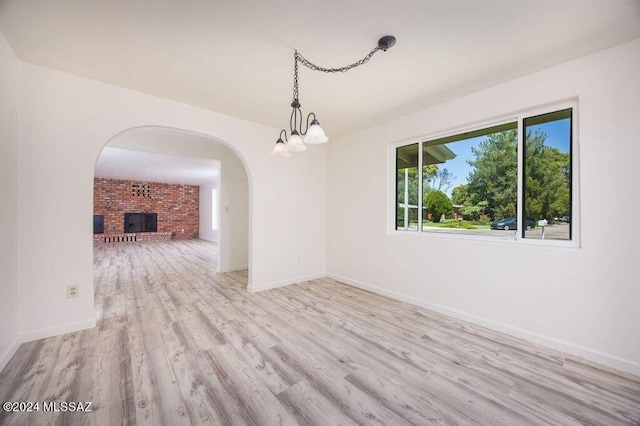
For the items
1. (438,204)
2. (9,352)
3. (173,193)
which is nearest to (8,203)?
(9,352)

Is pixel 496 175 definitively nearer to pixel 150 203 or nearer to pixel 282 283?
pixel 282 283

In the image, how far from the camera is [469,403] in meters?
1.63

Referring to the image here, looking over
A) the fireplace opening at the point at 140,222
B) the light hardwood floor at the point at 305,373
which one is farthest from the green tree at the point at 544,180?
the fireplace opening at the point at 140,222

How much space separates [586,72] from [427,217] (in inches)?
78.7

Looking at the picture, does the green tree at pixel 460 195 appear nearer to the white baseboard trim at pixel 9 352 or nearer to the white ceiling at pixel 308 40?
the white ceiling at pixel 308 40

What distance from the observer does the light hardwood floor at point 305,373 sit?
1.53 m

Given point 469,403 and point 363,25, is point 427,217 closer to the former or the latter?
point 469,403

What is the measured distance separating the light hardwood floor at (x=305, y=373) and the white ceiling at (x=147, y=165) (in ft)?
13.4

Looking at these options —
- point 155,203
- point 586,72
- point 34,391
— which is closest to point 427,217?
point 586,72

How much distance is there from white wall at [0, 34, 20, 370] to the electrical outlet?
0.33 metres

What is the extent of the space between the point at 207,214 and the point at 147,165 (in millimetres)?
3911

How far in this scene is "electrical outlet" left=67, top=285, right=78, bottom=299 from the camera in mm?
2488

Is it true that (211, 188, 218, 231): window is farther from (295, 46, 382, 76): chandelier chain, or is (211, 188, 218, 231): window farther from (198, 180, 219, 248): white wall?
(295, 46, 382, 76): chandelier chain

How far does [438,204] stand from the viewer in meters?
3.33
